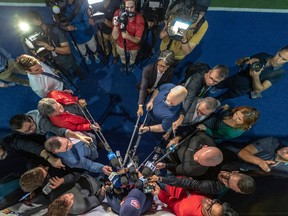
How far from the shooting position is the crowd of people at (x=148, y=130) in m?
3.34

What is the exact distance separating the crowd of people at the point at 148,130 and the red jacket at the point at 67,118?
0.04ft

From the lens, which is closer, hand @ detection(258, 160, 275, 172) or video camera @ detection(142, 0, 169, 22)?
hand @ detection(258, 160, 275, 172)

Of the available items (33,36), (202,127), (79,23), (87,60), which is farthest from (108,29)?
(202,127)

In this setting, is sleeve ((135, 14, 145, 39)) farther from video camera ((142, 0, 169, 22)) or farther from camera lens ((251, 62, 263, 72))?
camera lens ((251, 62, 263, 72))

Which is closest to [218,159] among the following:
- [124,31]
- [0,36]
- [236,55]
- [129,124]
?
[129,124]

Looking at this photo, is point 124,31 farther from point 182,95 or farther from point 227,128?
point 227,128

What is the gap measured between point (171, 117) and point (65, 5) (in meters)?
2.13

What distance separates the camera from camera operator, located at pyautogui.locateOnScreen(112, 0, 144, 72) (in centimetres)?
393

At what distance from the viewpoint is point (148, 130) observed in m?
3.96

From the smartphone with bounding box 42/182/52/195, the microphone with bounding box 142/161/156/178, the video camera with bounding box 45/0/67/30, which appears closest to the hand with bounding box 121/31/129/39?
the video camera with bounding box 45/0/67/30

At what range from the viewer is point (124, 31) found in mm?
4156

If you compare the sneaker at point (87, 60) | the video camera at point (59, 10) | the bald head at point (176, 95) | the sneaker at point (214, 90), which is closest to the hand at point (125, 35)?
the video camera at point (59, 10)

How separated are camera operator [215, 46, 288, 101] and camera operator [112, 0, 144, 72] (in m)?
1.57

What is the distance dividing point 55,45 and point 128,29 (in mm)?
1141
